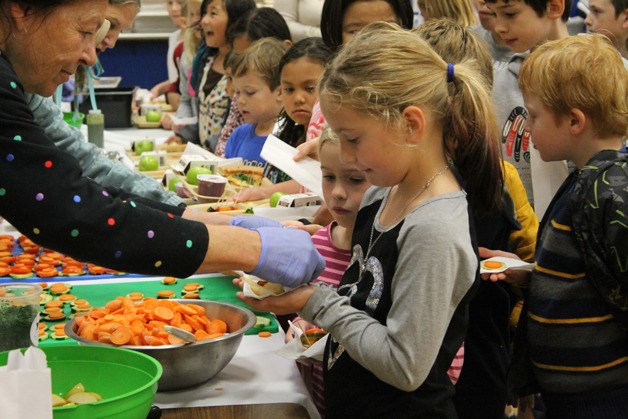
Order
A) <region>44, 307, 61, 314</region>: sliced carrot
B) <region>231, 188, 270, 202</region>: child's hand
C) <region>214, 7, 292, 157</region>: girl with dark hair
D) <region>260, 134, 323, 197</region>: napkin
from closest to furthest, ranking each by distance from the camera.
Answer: <region>44, 307, 61, 314</region>: sliced carrot → <region>260, 134, 323, 197</region>: napkin → <region>231, 188, 270, 202</region>: child's hand → <region>214, 7, 292, 157</region>: girl with dark hair

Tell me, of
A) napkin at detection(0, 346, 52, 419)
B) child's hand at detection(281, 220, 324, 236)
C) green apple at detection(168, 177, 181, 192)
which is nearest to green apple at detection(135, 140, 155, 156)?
green apple at detection(168, 177, 181, 192)

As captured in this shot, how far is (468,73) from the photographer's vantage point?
1.60 meters

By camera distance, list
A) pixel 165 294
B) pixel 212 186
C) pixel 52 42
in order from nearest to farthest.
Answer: pixel 52 42 < pixel 165 294 < pixel 212 186

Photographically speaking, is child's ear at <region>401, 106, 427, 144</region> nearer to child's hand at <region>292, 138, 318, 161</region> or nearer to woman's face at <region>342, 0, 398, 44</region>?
child's hand at <region>292, 138, 318, 161</region>

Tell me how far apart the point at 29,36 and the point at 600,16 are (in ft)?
10.8

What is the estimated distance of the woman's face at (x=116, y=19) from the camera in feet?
9.39

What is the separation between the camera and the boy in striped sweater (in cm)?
178

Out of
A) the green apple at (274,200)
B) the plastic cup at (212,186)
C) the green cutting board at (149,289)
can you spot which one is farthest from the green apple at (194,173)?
the green cutting board at (149,289)

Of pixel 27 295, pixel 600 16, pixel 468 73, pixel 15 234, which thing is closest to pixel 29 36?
pixel 27 295

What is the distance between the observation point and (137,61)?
368 inches

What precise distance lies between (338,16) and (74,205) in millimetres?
2008

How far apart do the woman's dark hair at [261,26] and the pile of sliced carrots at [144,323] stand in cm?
287

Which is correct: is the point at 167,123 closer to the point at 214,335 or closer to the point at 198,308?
the point at 198,308

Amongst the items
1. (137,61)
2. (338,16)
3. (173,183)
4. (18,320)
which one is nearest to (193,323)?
(18,320)
